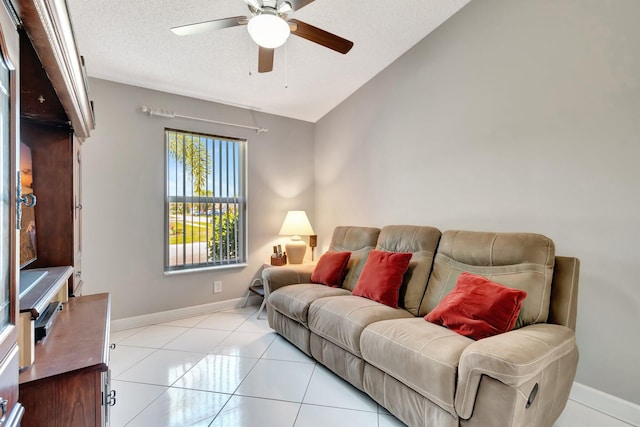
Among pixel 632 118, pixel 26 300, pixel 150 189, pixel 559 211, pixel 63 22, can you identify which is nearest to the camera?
pixel 63 22

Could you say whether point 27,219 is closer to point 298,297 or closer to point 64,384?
point 64,384

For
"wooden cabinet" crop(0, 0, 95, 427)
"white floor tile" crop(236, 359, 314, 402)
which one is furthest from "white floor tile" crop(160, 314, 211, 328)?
"wooden cabinet" crop(0, 0, 95, 427)

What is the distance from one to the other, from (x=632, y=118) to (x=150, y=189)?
12.4ft

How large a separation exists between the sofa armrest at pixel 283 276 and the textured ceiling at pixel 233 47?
6.43 feet

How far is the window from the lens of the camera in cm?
325

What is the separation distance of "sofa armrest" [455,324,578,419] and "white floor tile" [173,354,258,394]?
1.44m

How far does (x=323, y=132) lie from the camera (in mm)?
4117

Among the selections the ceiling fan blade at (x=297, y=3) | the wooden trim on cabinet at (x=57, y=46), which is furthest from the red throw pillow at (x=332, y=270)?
the wooden trim on cabinet at (x=57, y=46)

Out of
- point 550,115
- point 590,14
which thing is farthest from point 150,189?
point 590,14

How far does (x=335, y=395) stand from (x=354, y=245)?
1.41m

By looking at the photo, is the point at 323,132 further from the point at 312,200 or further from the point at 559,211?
the point at 559,211

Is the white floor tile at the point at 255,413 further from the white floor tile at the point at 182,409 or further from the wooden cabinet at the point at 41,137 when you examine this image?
the wooden cabinet at the point at 41,137

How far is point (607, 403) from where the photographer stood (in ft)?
5.77

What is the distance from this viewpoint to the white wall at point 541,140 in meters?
1.73
